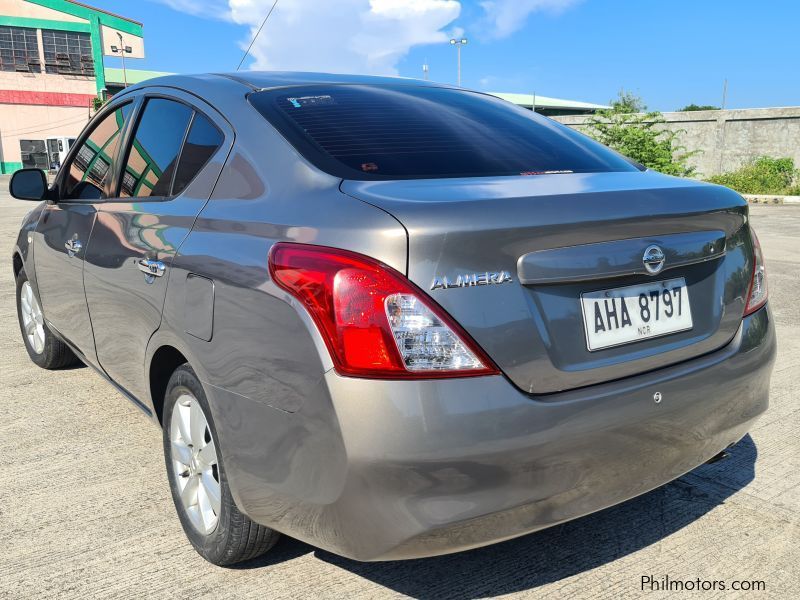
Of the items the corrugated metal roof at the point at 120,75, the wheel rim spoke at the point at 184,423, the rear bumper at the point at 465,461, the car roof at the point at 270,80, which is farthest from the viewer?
the corrugated metal roof at the point at 120,75

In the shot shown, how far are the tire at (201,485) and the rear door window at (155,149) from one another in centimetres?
78

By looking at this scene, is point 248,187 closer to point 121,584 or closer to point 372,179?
point 372,179

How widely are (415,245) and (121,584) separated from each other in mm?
1509

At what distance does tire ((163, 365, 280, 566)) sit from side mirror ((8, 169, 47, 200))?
1.80 m

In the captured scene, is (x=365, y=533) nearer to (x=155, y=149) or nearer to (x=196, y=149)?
(x=196, y=149)

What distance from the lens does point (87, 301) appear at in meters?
3.36

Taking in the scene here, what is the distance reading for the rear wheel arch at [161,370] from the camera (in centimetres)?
261

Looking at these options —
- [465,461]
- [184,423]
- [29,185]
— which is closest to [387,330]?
[465,461]

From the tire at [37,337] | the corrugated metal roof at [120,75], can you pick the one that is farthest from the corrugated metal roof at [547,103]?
the tire at [37,337]

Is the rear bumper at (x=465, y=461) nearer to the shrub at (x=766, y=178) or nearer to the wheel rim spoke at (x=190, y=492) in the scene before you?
the wheel rim spoke at (x=190, y=492)

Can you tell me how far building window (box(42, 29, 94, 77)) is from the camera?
4844cm

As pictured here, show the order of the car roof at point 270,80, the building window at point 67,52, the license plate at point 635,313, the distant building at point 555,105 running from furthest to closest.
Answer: the distant building at point 555,105 → the building window at point 67,52 → the car roof at point 270,80 → the license plate at point 635,313

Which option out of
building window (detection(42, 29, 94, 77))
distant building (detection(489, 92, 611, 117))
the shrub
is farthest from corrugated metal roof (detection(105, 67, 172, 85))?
the shrub

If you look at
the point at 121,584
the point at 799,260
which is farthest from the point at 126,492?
the point at 799,260
